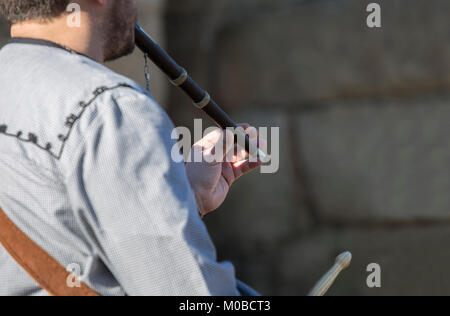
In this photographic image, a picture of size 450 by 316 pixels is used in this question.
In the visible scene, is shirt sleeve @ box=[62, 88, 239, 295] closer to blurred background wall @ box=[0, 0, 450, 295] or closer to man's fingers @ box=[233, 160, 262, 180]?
man's fingers @ box=[233, 160, 262, 180]

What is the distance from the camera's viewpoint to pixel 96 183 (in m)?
0.84

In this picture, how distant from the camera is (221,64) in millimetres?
3896

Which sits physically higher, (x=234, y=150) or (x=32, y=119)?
(x=32, y=119)

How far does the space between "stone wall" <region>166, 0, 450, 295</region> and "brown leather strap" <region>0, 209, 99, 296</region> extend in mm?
2731

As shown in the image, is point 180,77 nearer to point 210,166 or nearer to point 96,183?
point 210,166

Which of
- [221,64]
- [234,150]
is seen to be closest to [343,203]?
[221,64]

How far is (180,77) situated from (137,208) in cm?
54

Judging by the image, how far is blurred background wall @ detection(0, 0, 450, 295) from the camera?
339cm

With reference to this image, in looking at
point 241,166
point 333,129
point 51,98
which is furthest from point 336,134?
point 51,98

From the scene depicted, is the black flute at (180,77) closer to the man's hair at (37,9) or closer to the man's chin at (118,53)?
the man's chin at (118,53)
